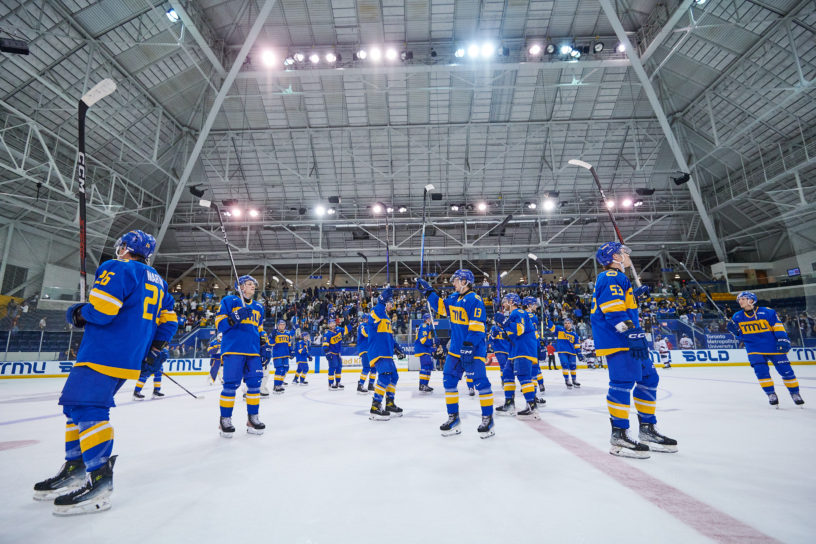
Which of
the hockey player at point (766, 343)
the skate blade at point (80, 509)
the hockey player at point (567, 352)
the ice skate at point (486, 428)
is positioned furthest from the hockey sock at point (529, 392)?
the skate blade at point (80, 509)

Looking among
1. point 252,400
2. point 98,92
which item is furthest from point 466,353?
point 98,92

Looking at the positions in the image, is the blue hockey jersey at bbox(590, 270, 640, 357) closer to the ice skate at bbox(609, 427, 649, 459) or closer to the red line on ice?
the ice skate at bbox(609, 427, 649, 459)

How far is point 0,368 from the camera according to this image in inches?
561

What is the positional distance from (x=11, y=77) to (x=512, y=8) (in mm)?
21478

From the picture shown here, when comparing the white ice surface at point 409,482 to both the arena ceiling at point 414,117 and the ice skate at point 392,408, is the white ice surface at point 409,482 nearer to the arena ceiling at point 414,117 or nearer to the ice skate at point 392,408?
the ice skate at point 392,408

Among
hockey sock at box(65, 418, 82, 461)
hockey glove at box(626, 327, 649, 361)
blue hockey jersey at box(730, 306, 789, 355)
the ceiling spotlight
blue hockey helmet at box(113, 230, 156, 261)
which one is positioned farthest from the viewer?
the ceiling spotlight

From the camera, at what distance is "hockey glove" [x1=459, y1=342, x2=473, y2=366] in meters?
4.95

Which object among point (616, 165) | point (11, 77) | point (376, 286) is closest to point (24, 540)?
point (11, 77)

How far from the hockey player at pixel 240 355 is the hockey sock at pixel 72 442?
218cm

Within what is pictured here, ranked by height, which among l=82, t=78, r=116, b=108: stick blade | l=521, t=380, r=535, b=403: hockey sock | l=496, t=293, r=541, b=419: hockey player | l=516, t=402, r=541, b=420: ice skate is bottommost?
l=516, t=402, r=541, b=420: ice skate

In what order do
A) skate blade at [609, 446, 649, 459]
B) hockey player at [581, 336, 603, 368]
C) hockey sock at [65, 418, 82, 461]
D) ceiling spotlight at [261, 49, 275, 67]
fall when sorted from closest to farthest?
1. hockey sock at [65, 418, 82, 461]
2. skate blade at [609, 446, 649, 459]
3. ceiling spotlight at [261, 49, 275, 67]
4. hockey player at [581, 336, 603, 368]

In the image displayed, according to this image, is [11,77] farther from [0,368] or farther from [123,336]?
[123,336]

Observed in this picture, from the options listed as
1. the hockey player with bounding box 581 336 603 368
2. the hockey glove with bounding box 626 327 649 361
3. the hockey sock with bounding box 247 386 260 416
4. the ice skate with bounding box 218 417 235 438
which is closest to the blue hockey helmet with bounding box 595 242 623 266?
the hockey glove with bounding box 626 327 649 361

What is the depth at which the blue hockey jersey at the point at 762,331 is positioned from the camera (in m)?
6.61
